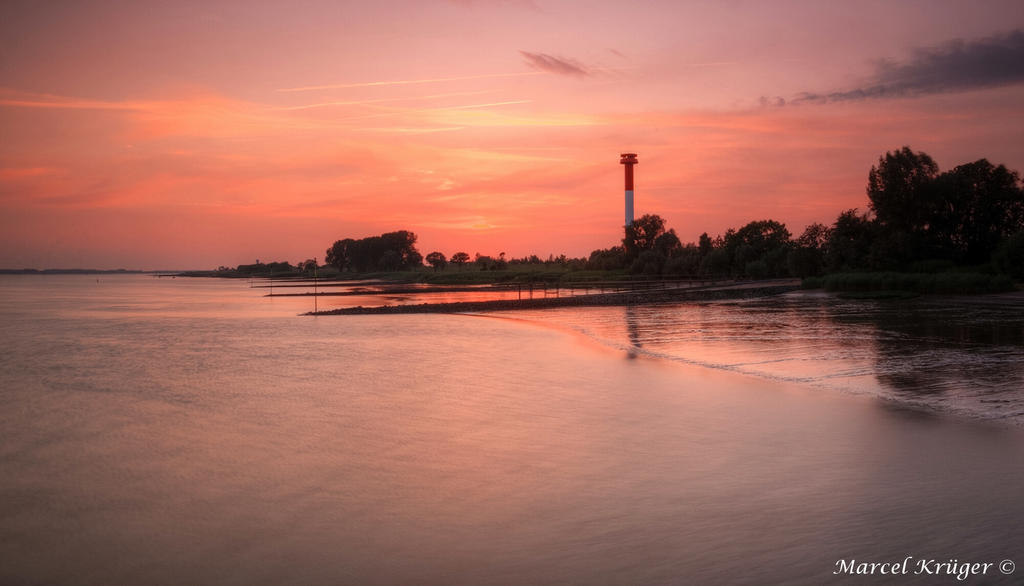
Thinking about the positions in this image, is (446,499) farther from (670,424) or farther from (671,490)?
(670,424)

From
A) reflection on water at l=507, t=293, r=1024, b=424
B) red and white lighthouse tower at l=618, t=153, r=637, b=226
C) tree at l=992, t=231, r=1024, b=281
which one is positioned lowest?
reflection on water at l=507, t=293, r=1024, b=424

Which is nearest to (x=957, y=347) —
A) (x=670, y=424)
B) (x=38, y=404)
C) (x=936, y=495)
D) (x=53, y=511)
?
(x=670, y=424)

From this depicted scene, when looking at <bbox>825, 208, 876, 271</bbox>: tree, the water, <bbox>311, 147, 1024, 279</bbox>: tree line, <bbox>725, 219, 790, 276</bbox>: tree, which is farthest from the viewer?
<bbox>725, 219, 790, 276</bbox>: tree

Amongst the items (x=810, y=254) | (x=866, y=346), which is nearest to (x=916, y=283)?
(x=810, y=254)

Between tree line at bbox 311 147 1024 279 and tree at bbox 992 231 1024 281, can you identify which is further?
tree line at bbox 311 147 1024 279

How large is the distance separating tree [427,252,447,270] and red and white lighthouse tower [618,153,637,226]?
290ft

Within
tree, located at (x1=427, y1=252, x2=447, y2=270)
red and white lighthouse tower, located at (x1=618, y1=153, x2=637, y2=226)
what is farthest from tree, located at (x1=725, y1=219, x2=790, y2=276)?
tree, located at (x1=427, y1=252, x2=447, y2=270)

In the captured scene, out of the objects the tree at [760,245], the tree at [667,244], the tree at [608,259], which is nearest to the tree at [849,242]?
the tree at [760,245]

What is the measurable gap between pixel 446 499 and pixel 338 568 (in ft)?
6.37

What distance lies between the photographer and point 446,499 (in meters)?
7.59

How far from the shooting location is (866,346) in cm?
2000

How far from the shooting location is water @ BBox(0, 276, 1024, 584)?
588 centimetres

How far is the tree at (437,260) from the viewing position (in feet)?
627

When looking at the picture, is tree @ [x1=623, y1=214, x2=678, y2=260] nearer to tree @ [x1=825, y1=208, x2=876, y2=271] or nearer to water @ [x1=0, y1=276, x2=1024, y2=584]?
tree @ [x1=825, y1=208, x2=876, y2=271]
